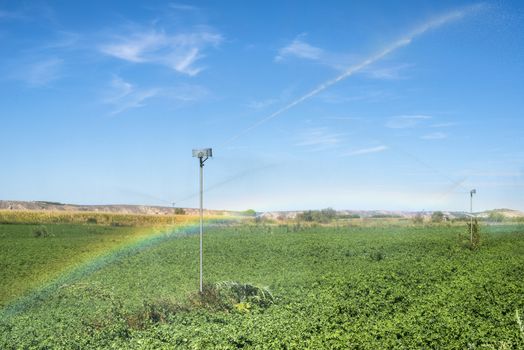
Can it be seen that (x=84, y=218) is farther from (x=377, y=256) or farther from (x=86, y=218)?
(x=377, y=256)

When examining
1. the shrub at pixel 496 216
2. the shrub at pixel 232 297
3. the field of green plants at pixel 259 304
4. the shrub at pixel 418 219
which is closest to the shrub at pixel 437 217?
the shrub at pixel 418 219

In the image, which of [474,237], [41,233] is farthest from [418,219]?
[41,233]

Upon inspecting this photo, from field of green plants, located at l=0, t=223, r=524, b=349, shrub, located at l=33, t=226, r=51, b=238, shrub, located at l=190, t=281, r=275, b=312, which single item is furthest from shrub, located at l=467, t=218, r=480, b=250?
shrub, located at l=33, t=226, r=51, b=238

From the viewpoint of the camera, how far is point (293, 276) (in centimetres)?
1942

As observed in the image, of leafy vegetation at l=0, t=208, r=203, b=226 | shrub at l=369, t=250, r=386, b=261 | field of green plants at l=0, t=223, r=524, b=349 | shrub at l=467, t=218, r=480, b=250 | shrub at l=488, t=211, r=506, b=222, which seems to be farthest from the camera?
shrub at l=488, t=211, r=506, b=222

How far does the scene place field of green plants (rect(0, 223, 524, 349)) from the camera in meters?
9.95

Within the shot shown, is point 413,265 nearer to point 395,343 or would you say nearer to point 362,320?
point 362,320

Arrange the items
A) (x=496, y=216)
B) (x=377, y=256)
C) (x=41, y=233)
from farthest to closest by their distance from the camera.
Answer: (x=496, y=216)
(x=41, y=233)
(x=377, y=256)

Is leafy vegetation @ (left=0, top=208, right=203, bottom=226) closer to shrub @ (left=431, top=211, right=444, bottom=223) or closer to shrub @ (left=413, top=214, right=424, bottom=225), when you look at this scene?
shrub @ (left=413, top=214, right=424, bottom=225)

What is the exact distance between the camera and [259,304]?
45.5 feet

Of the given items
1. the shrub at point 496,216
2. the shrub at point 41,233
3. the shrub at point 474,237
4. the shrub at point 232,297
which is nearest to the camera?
the shrub at point 232,297

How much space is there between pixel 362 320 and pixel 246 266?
11408mm

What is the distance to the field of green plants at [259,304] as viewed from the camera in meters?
9.95

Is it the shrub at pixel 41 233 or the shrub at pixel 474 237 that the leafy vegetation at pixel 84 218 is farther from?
the shrub at pixel 474 237
